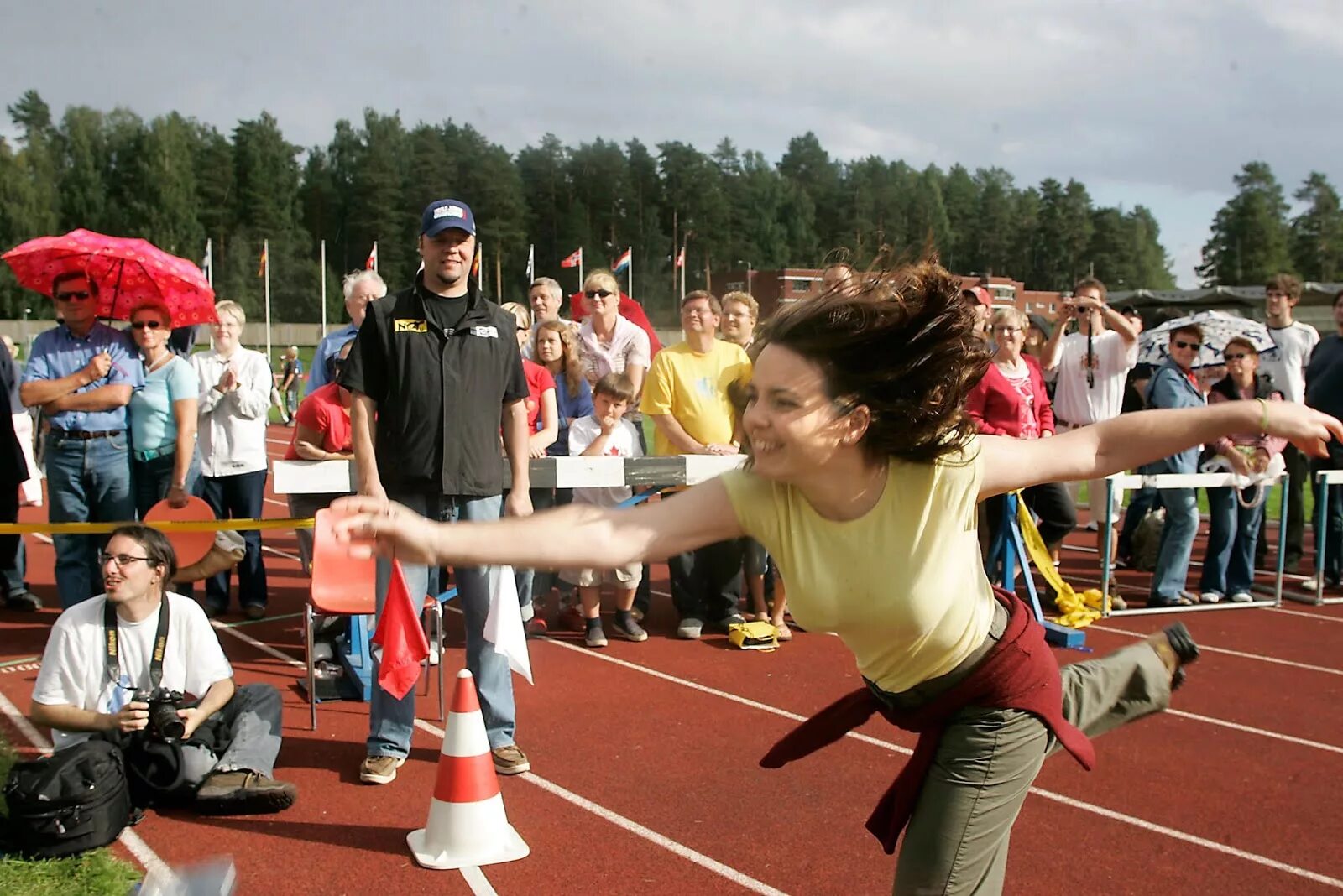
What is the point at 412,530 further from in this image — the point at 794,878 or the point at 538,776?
the point at 538,776

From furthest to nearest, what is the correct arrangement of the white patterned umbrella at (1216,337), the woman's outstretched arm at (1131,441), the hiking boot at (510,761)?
the white patterned umbrella at (1216,337) < the hiking boot at (510,761) < the woman's outstretched arm at (1131,441)

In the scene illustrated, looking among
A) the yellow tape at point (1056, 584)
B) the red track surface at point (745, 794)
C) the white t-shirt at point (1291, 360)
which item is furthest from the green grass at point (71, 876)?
the white t-shirt at point (1291, 360)

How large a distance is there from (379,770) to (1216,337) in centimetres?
794

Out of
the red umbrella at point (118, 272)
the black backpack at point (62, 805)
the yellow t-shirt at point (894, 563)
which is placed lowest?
the black backpack at point (62, 805)

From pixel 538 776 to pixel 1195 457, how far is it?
20.8 ft

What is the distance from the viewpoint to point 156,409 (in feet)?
23.2

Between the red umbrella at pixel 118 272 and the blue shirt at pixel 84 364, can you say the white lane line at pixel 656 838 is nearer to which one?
the blue shirt at pixel 84 364

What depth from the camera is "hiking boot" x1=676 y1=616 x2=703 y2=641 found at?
7449mm

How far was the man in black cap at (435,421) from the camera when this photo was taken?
480 cm

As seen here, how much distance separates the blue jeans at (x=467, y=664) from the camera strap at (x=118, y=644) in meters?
0.88

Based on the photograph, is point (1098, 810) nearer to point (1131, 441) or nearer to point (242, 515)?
point (1131, 441)

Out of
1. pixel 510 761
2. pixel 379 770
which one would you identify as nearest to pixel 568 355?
pixel 510 761

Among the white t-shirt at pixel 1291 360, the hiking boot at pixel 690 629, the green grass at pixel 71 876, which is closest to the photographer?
the green grass at pixel 71 876

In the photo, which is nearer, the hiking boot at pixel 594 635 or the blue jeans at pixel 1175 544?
the hiking boot at pixel 594 635
